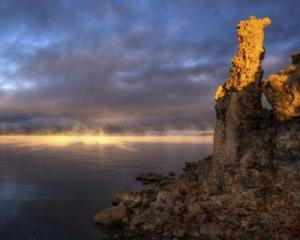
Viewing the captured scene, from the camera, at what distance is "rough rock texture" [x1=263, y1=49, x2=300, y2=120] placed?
39.2 meters

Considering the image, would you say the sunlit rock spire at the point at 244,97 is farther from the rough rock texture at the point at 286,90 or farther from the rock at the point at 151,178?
the rock at the point at 151,178

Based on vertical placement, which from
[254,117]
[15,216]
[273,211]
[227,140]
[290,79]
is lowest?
[15,216]

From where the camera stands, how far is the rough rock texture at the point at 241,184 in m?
38.0

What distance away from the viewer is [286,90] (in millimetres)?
39781

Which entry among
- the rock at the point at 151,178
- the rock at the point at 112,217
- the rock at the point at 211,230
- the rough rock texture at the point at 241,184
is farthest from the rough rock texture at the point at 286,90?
the rock at the point at 151,178

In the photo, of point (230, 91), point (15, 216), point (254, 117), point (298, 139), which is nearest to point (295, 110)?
point (298, 139)

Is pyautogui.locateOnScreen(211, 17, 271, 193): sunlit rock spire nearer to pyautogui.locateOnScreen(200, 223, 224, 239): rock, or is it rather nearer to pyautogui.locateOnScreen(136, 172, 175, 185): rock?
→ pyautogui.locateOnScreen(200, 223, 224, 239): rock

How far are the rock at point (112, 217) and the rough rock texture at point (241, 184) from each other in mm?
131

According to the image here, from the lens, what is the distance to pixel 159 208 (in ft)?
151

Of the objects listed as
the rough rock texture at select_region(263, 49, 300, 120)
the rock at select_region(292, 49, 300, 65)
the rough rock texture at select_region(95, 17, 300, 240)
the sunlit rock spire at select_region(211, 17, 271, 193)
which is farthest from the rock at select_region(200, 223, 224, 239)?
the rock at select_region(292, 49, 300, 65)

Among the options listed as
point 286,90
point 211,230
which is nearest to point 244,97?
point 286,90

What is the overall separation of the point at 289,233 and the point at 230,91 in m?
21.5

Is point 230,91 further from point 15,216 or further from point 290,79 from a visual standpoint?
point 15,216

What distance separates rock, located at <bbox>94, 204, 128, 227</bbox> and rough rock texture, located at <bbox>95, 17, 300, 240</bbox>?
131mm
